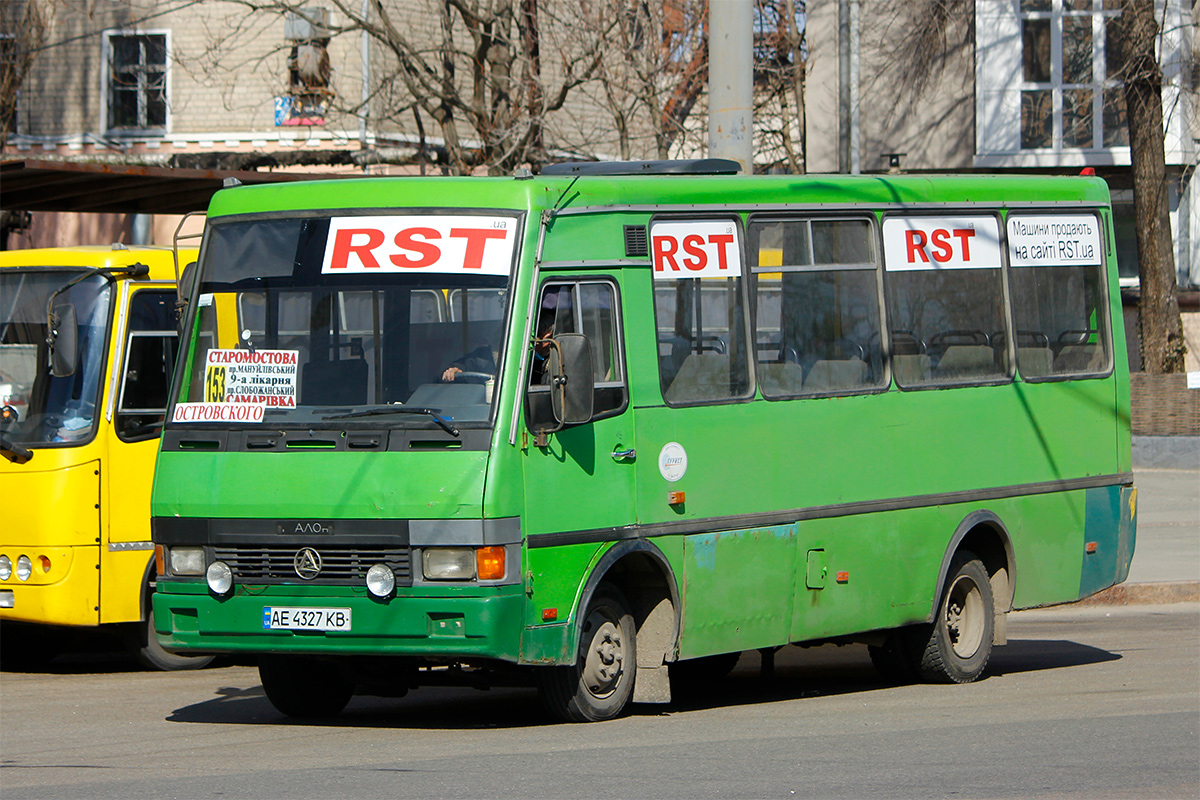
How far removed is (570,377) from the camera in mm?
8320

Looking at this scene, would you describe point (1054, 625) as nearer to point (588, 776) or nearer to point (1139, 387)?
point (588, 776)

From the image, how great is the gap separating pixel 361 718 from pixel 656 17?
19974 millimetres

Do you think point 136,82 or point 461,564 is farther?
point 136,82

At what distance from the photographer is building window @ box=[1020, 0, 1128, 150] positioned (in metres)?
28.8

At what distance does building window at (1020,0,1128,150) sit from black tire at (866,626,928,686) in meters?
19.5

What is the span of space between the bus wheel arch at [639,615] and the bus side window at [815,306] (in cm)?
128

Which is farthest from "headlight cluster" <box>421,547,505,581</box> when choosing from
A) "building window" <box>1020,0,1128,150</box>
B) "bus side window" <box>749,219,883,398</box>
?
"building window" <box>1020,0,1128,150</box>

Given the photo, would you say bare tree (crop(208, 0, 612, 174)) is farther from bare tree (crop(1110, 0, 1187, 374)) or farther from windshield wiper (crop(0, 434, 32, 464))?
windshield wiper (crop(0, 434, 32, 464))

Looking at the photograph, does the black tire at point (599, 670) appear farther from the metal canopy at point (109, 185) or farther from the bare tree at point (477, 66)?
the bare tree at point (477, 66)

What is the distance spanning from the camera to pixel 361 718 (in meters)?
9.46

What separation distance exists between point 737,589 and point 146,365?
4251 millimetres

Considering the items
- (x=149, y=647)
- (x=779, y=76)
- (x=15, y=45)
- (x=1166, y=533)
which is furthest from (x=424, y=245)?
(x=779, y=76)

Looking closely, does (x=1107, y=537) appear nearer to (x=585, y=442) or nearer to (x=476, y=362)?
Answer: (x=585, y=442)

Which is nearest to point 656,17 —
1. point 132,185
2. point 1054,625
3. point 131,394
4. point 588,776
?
point 132,185
